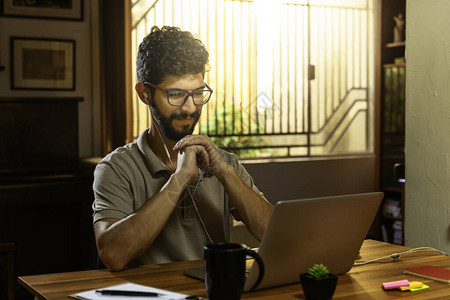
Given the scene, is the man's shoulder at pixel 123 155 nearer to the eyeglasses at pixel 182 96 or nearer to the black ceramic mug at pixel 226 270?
the eyeglasses at pixel 182 96

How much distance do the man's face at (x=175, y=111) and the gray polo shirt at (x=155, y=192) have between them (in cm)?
9

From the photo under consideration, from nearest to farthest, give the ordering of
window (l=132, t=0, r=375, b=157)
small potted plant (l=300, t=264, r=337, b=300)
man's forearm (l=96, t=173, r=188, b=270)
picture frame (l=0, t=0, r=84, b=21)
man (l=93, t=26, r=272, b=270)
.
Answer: small potted plant (l=300, t=264, r=337, b=300)
man's forearm (l=96, t=173, r=188, b=270)
man (l=93, t=26, r=272, b=270)
picture frame (l=0, t=0, r=84, b=21)
window (l=132, t=0, r=375, b=157)

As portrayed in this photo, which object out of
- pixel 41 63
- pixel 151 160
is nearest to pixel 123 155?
pixel 151 160

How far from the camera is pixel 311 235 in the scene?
1334mm

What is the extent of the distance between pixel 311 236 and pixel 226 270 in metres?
0.27

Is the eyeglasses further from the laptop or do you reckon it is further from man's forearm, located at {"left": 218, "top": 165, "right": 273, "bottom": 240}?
the laptop

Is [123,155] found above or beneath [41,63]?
beneath

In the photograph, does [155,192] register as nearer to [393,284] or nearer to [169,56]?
[169,56]

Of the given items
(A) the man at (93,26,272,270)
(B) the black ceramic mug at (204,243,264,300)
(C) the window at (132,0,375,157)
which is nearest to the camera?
(B) the black ceramic mug at (204,243,264,300)

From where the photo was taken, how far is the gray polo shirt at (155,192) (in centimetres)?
178

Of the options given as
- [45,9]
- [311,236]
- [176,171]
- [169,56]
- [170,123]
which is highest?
[45,9]

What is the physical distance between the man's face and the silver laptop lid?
63 centimetres

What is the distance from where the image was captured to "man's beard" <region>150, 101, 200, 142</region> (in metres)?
1.84

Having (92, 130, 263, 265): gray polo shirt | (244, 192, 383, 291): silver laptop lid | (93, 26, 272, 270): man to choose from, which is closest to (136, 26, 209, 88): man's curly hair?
(93, 26, 272, 270): man
